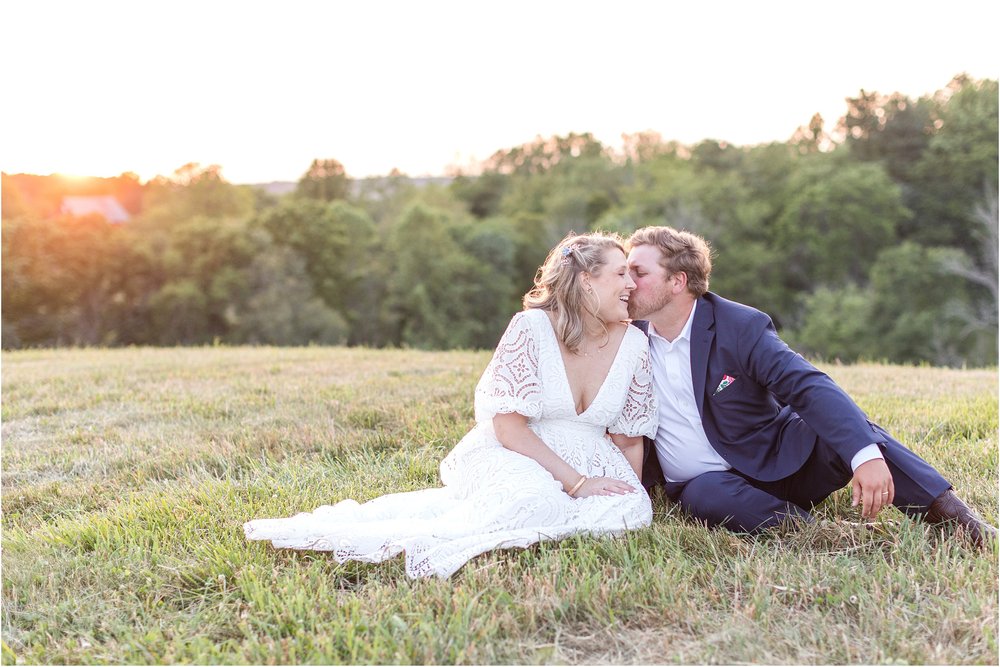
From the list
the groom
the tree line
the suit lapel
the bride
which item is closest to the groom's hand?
the groom

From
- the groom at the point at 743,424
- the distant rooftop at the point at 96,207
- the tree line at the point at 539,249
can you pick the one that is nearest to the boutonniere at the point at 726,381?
the groom at the point at 743,424

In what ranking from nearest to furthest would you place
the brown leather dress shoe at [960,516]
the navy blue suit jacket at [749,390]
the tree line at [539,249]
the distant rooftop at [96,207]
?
the brown leather dress shoe at [960,516], the navy blue suit jacket at [749,390], the tree line at [539,249], the distant rooftop at [96,207]

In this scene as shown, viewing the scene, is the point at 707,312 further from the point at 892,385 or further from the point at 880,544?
the point at 892,385

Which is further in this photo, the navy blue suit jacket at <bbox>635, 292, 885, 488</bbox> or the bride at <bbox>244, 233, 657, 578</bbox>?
the navy blue suit jacket at <bbox>635, 292, 885, 488</bbox>

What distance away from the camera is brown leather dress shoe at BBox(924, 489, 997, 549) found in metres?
4.02

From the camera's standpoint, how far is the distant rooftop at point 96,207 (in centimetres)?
4006

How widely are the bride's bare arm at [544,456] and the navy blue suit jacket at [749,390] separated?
2.14 feet

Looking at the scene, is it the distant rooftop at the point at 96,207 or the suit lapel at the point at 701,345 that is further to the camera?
the distant rooftop at the point at 96,207

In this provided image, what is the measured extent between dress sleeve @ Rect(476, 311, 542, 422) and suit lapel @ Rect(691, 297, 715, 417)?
87 centimetres

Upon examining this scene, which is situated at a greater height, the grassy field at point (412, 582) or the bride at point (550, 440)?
the bride at point (550, 440)

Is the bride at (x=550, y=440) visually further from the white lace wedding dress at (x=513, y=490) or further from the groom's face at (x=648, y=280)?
the groom's face at (x=648, y=280)

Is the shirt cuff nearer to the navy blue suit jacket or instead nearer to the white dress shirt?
the navy blue suit jacket

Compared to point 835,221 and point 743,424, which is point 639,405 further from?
point 835,221

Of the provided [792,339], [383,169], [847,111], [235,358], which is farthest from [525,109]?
[235,358]
